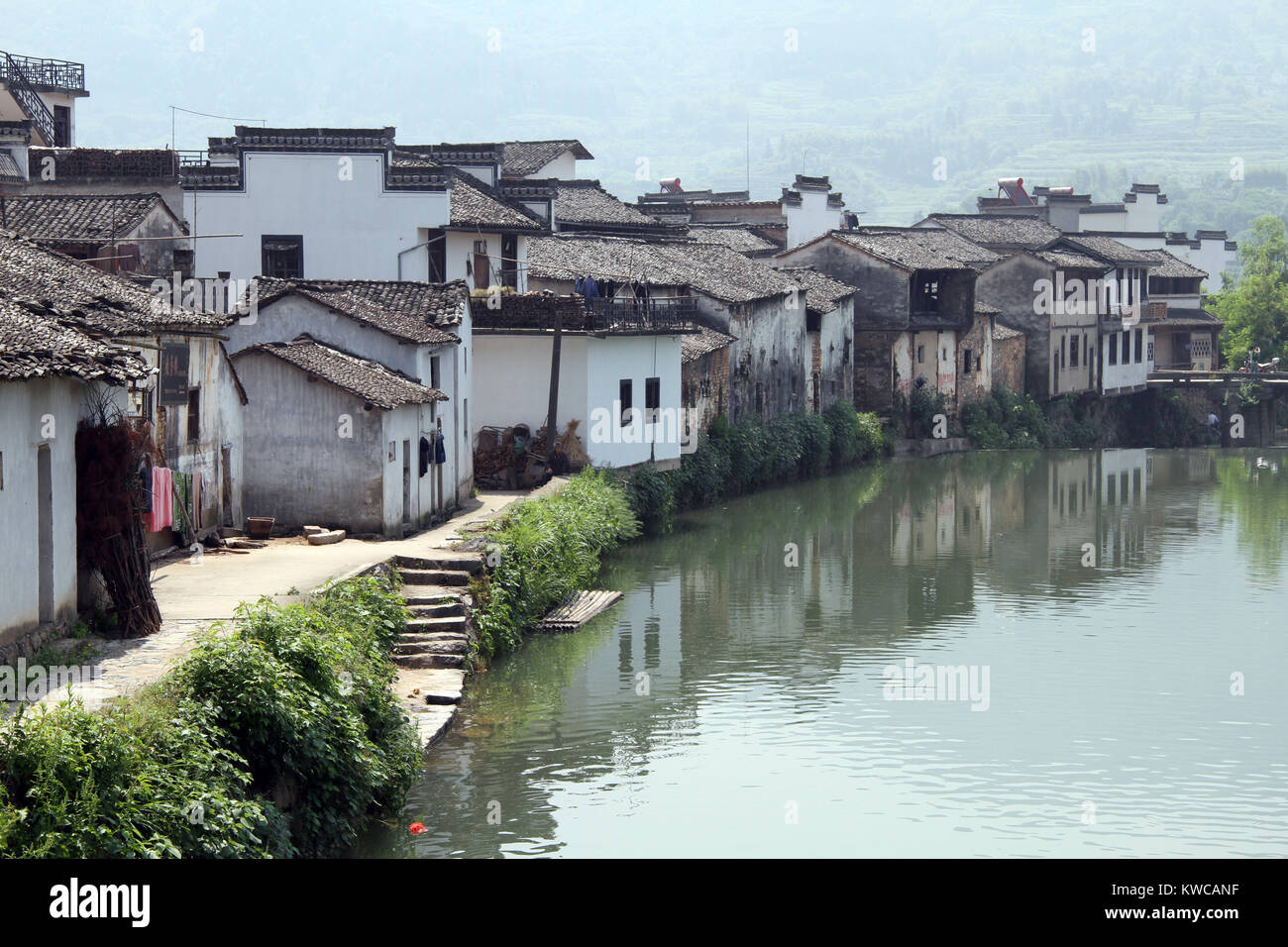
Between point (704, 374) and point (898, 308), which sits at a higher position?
point (898, 308)

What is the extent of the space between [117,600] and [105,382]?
218 centimetres

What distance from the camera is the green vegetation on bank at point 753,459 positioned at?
34812mm

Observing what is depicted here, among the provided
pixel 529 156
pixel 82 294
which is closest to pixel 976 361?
pixel 529 156

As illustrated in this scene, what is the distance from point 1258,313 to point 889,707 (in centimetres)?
5694

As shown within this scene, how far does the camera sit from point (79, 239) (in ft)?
88.1

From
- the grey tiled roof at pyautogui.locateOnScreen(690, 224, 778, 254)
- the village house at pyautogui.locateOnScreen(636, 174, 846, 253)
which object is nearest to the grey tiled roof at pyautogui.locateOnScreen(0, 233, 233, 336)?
the grey tiled roof at pyautogui.locateOnScreen(690, 224, 778, 254)

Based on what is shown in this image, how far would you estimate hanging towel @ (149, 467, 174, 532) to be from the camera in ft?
68.2

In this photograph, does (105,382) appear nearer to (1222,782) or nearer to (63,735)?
(63,735)

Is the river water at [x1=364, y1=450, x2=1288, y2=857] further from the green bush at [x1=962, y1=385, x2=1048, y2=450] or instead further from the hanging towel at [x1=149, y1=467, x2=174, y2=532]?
the green bush at [x1=962, y1=385, x2=1048, y2=450]

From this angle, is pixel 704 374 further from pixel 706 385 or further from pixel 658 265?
pixel 658 265

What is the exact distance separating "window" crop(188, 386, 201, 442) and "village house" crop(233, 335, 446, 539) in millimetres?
2341

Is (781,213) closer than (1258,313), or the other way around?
(781,213)

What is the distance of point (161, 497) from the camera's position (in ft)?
69.2

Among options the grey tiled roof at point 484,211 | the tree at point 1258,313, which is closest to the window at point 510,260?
the grey tiled roof at point 484,211
